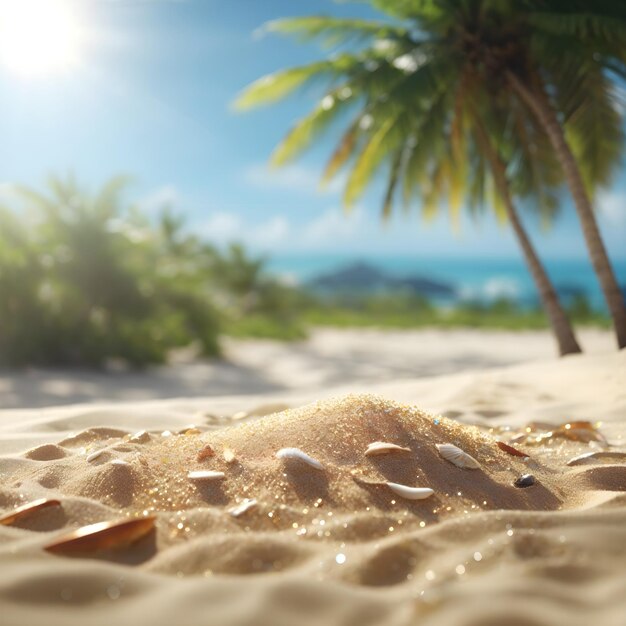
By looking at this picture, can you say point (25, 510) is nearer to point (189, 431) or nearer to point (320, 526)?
point (320, 526)

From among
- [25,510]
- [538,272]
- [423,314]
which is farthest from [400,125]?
[423,314]

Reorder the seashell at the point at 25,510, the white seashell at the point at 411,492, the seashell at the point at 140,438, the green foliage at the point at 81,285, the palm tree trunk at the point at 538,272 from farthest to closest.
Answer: the green foliage at the point at 81,285 < the palm tree trunk at the point at 538,272 < the seashell at the point at 140,438 < the white seashell at the point at 411,492 < the seashell at the point at 25,510

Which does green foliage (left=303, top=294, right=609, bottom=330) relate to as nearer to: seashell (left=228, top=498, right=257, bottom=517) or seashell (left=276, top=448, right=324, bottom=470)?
seashell (left=276, top=448, right=324, bottom=470)

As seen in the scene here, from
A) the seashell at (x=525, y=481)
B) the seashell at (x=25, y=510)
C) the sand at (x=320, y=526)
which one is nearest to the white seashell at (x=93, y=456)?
the sand at (x=320, y=526)

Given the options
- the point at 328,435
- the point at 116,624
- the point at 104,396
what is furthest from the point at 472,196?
the point at 116,624

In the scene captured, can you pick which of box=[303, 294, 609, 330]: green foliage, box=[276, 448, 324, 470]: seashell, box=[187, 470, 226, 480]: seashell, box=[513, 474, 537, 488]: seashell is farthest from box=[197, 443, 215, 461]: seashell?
box=[303, 294, 609, 330]: green foliage

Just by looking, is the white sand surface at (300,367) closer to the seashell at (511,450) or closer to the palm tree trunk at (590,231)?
the palm tree trunk at (590,231)
